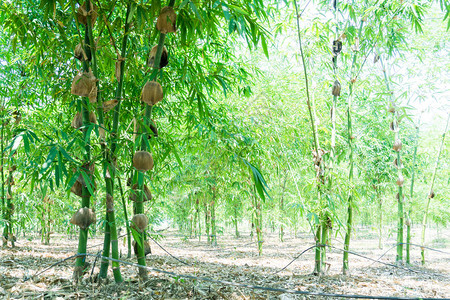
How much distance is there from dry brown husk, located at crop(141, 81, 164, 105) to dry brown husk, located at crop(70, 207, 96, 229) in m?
0.67

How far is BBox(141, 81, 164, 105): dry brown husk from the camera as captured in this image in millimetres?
1618

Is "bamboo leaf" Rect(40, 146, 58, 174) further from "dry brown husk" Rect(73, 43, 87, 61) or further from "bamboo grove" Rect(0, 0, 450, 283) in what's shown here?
"dry brown husk" Rect(73, 43, 87, 61)

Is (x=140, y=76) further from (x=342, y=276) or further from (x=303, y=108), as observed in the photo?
(x=342, y=276)

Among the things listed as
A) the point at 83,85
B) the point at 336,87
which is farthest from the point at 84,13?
the point at 336,87

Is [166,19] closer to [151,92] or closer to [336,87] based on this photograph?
[151,92]

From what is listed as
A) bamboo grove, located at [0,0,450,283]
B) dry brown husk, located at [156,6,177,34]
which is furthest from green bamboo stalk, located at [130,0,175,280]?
dry brown husk, located at [156,6,177,34]

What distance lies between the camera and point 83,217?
167 cm

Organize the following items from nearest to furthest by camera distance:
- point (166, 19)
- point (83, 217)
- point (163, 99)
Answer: point (166, 19)
point (83, 217)
point (163, 99)

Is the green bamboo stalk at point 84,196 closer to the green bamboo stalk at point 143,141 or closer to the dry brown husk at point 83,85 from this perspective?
the dry brown husk at point 83,85

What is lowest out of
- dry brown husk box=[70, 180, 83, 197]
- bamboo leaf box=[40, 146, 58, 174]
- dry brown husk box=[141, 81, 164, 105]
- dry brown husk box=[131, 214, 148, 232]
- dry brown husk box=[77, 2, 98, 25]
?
dry brown husk box=[131, 214, 148, 232]

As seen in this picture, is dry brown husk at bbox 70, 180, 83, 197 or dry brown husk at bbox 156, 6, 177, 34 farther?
dry brown husk at bbox 70, 180, 83, 197

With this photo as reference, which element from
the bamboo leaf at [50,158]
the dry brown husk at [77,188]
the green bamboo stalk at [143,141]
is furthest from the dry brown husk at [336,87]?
the bamboo leaf at [50,158]

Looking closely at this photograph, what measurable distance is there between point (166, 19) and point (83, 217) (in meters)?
1.11

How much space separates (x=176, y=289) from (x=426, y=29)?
5279mm
